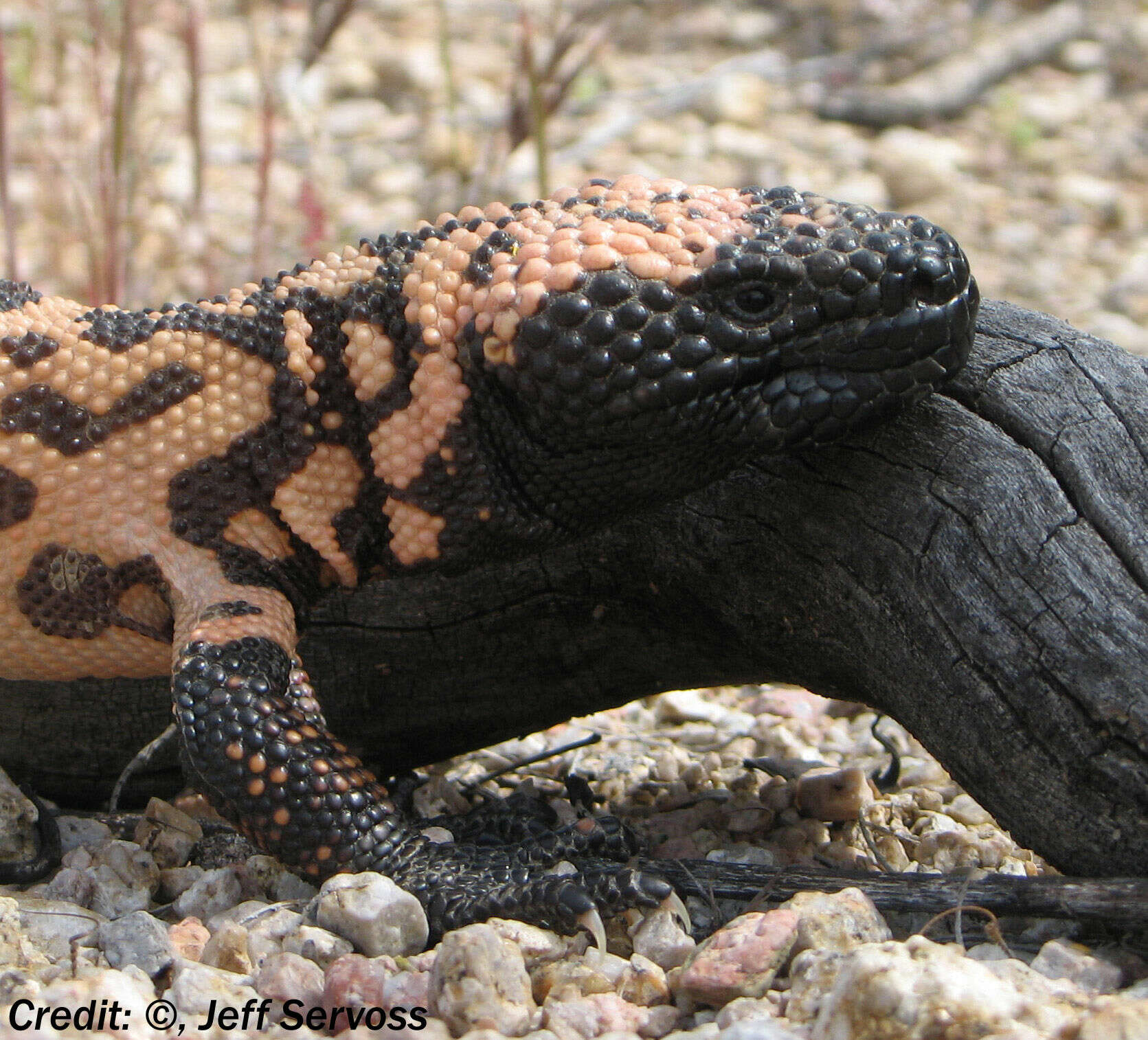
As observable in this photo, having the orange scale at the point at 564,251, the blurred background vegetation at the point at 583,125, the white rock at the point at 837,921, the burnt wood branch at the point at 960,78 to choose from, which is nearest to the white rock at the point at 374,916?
the white rock at the point at 837,921

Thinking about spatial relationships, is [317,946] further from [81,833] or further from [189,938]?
[81,833]

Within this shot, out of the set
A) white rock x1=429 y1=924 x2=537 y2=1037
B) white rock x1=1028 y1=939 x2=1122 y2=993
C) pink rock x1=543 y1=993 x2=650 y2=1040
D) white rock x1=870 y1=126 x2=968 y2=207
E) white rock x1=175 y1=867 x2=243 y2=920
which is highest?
white rock x1=870 y1=126 x2=968 y2=207

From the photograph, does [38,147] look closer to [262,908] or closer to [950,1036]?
[262,908]

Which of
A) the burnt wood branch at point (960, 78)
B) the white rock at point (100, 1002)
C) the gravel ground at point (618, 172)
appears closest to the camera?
the white rock at point (100, 1002)

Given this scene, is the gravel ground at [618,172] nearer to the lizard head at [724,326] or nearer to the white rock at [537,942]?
the white rock at [537,942]

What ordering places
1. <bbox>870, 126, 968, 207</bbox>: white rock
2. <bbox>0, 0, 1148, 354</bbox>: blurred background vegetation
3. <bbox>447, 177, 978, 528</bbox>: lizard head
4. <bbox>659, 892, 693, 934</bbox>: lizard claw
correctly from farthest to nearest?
<bbox>870, 126, 968, 207</bbox>: white rock → <bbox>0, 0, 1148, 354</bbox>: blurred background vegetation → <bbox>447, 177, 978, 528</bbox>: lizard head → <bbox>659, 892, 693, 934</bbox>: lizard claw

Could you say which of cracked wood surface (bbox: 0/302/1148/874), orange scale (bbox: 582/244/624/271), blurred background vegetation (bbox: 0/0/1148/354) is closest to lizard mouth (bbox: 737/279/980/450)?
cracked wood surface (bbox: 0/302/1148/874)

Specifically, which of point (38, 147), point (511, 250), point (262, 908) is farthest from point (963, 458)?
point (38, 147)

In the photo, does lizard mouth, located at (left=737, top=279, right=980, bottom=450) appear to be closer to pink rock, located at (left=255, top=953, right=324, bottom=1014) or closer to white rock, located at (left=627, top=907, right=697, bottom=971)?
white rock, located at (left=627, top=907, right=697, bottom=971)

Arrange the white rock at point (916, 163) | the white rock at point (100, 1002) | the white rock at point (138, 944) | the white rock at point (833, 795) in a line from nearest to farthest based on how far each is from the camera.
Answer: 1. the white rock at point (100, 1002)
2. the white rock at point (138, 944)
3. the white rock at point (833, 795)
4. the white rock at point (916, 163)
